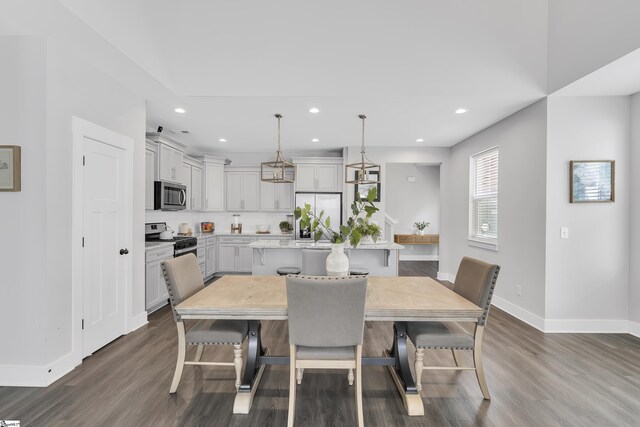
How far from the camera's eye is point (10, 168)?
87.0 inches

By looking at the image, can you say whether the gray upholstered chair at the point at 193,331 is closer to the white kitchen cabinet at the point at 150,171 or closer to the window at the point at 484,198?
the white kitchen cabinet at the point at 150,171

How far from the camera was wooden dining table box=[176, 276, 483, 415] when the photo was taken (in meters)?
1.79

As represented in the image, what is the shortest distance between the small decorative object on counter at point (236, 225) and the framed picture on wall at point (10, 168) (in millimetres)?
4119

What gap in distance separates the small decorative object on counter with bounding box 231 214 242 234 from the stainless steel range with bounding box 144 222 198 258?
1366 mm

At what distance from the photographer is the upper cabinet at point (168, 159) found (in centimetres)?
434

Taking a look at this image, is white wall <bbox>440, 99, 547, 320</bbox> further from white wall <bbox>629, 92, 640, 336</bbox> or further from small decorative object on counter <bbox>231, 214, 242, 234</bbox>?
small decorative object on counter <bbox>231, 214, 242, 234</bbox>

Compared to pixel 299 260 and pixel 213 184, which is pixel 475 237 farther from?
pixel 213 184

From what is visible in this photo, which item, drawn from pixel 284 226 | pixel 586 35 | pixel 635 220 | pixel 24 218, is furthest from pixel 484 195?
pixel 24 218

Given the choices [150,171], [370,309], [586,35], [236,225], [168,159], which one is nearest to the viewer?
[370,309]

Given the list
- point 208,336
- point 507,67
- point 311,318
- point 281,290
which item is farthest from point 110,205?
point 507,67

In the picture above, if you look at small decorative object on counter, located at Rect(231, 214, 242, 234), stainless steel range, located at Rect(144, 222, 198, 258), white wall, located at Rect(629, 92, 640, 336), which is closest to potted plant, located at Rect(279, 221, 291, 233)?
small decorative object on counter, located at Rect(231, 214, 242, 234)

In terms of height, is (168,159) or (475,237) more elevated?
(168,159)

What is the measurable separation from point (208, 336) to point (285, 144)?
4.19 meters

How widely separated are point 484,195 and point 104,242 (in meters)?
4.96
